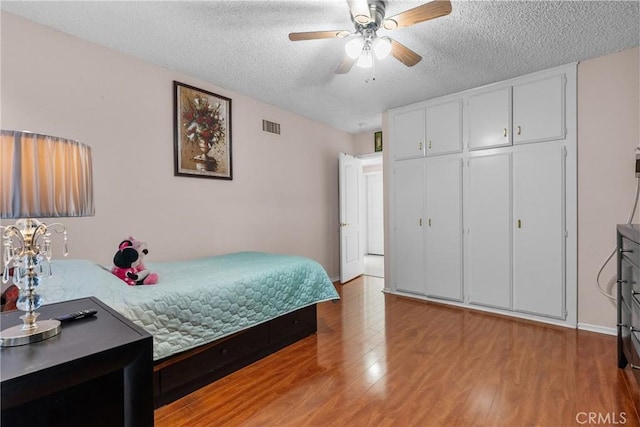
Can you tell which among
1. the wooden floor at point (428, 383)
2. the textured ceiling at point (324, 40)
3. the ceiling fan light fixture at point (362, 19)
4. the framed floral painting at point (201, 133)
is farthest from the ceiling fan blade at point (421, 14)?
the wooden floor at point (428, 383)

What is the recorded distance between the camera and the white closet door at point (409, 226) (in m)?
3.91

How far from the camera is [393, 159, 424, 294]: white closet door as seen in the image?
391 centimetres

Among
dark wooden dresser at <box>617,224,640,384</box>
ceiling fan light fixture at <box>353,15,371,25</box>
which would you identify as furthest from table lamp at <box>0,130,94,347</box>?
dark wooden dresser at <box>617,224,640,384</box>

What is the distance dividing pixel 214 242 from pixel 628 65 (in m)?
4.17

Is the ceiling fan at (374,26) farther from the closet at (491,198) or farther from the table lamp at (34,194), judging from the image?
the closet at (491,198)

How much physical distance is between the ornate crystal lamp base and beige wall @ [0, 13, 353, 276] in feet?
5.27

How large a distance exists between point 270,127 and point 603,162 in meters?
3.46

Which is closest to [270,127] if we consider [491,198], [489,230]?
[491,198]

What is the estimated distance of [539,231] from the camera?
10.1 feet

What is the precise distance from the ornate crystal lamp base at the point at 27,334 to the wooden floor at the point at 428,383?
994mm

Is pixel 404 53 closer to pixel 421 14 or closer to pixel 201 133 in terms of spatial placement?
pixel 421 14

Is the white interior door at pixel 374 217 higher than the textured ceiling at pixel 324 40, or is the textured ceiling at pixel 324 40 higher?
the textured ceiling at pixel 324 40

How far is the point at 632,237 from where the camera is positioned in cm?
175

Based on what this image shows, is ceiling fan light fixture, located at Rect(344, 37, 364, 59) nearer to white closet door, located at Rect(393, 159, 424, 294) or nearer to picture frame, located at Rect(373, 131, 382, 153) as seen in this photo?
white closet door, located at Rect(393, 159, 424, 294)
